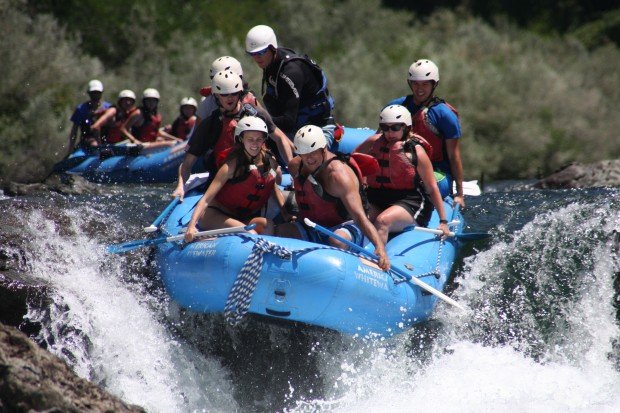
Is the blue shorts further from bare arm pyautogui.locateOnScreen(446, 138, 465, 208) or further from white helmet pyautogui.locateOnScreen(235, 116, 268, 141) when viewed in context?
bare arm pyautogui.locateOnScreen(446, 138, 465, 208)

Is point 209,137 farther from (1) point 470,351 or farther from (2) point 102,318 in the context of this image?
(1) point 470,351

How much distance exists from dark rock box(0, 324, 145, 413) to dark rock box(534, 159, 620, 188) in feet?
26.0

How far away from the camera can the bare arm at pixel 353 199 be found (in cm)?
641

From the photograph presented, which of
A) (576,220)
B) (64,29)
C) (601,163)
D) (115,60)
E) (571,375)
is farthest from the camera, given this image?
(115,60)

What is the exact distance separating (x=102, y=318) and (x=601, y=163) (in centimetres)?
764

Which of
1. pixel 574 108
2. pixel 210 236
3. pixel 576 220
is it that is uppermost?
pixel 210 236

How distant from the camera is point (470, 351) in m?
6.88

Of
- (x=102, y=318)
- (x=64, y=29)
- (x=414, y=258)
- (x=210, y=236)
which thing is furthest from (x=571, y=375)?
(x=64, y=29)

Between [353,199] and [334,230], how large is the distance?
0.32 meters

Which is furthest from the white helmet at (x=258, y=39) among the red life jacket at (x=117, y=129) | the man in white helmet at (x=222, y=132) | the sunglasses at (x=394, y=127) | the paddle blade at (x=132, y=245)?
the red life jacket at (x=117, y=129)

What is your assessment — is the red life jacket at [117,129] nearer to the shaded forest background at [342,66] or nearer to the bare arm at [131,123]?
the bare arm at [131,123]

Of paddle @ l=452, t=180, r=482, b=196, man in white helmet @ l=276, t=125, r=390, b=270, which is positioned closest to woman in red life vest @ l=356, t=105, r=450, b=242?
man in white helmet @ l=276, t=125, r=390, b=270

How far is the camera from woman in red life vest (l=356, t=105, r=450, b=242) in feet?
23.5

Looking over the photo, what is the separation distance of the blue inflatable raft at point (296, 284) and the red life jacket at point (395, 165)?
823 mm
